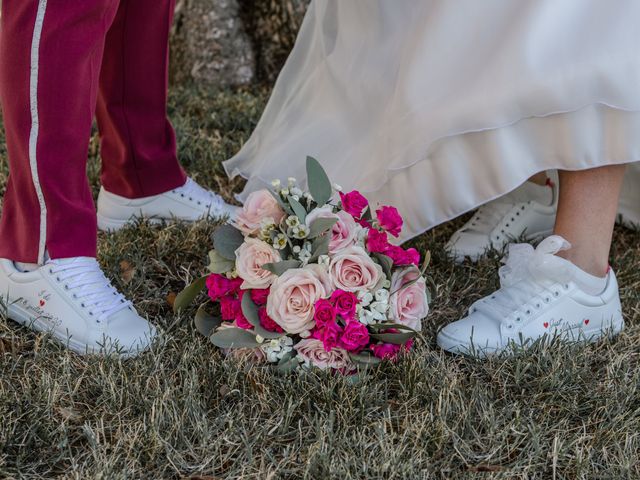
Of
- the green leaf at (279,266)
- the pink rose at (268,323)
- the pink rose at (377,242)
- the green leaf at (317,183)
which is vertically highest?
the green leaf at (317,183)

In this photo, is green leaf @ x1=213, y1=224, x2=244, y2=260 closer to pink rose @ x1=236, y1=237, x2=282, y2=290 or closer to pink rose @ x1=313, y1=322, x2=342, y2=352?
pink rose @ x1=236, y1=237, x2=282, y2=290

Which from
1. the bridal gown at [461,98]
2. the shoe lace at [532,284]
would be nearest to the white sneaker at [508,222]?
the bridal gown at [461,98]

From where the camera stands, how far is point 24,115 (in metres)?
1.38

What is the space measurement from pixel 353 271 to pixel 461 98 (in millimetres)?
462

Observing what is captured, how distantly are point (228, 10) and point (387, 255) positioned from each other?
6.50 ft

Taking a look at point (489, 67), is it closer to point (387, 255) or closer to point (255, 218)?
point (387, 255)

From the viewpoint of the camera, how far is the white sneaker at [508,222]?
1.97m

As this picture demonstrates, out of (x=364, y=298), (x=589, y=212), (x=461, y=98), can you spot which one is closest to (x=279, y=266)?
(x=364, y=298)

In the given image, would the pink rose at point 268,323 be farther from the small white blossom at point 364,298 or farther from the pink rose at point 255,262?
the small white blossom at point 364,298

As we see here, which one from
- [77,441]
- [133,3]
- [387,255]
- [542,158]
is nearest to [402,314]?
[387,255]

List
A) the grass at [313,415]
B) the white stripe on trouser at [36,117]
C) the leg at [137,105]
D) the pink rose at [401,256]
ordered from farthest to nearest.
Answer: the leg at [137,105], the pink rose at [401,256], the white stripe on trouser at [36,117], the grass at [313,415]

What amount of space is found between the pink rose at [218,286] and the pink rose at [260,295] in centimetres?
6

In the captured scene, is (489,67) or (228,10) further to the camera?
(228,10)

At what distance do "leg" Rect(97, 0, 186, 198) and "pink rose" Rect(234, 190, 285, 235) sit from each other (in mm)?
609
